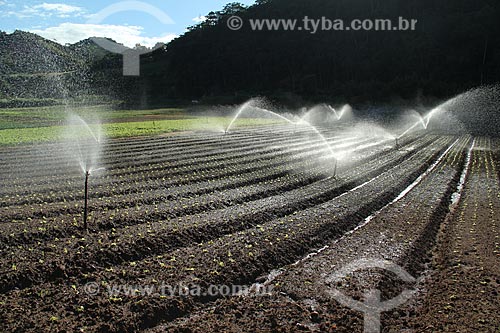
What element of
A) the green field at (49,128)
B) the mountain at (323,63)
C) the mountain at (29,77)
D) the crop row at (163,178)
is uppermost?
the mountain at (323,63)

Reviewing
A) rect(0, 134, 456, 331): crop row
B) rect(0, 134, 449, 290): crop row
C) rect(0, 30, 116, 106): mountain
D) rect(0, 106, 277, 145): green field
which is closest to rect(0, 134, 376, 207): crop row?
rect(0, 134, 449, 290): crop row

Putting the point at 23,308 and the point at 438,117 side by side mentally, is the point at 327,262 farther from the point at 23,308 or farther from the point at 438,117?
the point at 438,117

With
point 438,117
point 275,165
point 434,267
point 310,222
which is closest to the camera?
point 434,267

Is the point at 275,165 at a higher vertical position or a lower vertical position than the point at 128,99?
lower

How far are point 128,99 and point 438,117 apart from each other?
235 feet

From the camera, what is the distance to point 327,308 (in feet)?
→ 25.1

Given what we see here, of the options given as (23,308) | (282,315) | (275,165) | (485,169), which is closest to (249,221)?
(282,315)

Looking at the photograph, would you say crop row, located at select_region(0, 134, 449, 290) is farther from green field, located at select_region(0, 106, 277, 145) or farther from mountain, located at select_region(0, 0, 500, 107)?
mountain, located at select_region(0, 0, 500, 107)

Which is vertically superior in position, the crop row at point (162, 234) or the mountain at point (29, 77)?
the mountain at point (29, 77)

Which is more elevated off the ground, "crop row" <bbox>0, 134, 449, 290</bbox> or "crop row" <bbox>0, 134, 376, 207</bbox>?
"crop row" <bbox>0, 134, 376, 207</bbox>

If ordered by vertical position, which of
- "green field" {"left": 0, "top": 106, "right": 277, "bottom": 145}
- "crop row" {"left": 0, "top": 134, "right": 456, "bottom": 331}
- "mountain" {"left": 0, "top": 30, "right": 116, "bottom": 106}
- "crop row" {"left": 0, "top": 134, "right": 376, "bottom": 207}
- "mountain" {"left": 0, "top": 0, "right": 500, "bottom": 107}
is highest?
"mountain" {"left": 0, "top": 0, "right": 500, "bottom": 107}

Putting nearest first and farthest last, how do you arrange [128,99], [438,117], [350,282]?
1. [350,282]
2. [438,117]
3. [128,99]

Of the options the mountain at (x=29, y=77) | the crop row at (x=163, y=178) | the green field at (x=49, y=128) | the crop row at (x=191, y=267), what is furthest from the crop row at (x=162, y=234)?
the mountain at (x=29, y=77)

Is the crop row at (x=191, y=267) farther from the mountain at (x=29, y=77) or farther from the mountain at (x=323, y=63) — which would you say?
the mountain at (x=323, y=63)
